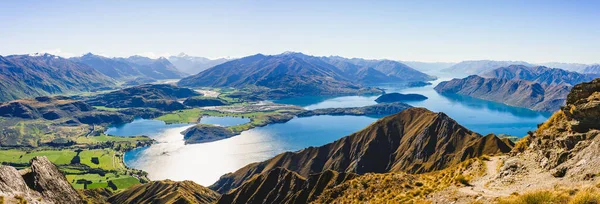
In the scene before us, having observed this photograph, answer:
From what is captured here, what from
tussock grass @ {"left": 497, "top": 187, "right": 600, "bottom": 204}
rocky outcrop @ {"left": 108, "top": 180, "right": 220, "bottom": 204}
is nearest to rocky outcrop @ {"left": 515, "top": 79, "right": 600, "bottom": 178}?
tussock grass @ {"left": 497, "top": 187, "right": 600, "bottom": 204}

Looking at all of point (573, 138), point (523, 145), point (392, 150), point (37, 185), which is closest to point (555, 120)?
point (523, 145)

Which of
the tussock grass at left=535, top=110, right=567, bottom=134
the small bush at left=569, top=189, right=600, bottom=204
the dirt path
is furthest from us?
the tussock grass at left=535, top=110, right=567, bottom=134

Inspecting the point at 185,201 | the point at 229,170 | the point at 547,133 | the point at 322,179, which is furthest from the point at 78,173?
the point at 547,133

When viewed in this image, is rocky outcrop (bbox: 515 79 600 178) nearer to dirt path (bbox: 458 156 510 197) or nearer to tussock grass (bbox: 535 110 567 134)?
tussock grass (bbox: 535 110 567 134)

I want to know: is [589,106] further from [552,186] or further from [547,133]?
[552,186]

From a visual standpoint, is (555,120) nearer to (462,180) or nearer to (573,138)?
(573,138)
